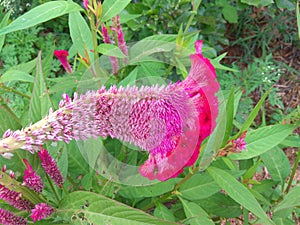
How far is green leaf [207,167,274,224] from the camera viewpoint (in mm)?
809

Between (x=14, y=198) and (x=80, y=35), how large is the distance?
521 millimetres

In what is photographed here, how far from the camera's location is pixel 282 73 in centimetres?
258

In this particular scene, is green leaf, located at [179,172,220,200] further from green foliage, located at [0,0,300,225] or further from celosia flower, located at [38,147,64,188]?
celosia flower, located at [38,147,64,188]

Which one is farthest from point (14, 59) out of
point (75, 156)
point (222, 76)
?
point (75, 156)

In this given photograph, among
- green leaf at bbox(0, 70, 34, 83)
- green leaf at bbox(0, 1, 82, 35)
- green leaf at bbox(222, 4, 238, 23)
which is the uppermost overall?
A: green leaf at bbox(0, 1, 82, 35)

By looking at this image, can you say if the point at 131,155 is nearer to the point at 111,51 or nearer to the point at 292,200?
the point at 111,51

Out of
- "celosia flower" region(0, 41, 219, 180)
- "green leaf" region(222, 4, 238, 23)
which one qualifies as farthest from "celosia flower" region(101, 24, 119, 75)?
"green leaf" region(222, 4, 238, 23)

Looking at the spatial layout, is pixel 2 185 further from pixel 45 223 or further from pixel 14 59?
pixel 14 59

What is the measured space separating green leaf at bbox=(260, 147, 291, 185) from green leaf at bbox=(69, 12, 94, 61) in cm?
61

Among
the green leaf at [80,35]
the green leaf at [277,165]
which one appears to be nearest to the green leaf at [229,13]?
the green leaf at [277,165]

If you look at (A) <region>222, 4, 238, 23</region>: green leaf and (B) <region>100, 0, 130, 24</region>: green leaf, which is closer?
(B) <region>100, 0, 130, 24</region>: green leaf

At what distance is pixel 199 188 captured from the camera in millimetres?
1065

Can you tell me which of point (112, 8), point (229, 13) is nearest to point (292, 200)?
point (112, 8)

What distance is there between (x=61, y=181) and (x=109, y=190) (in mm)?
186
